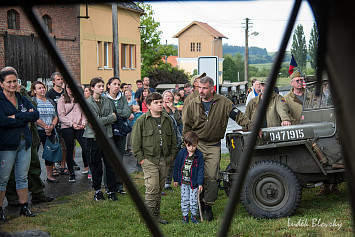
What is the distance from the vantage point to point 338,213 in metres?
6.45

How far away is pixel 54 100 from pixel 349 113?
8.69m

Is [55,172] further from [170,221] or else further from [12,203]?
[170,221]

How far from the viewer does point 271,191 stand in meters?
6.36

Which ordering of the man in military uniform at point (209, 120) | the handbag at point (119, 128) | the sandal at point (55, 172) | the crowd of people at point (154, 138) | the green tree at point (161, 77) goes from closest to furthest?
the crowd of people at point (154, 138), the man in military uniform at point (209, 120), the handbag at point (119, 128), the sandal at point (55, 172), the green tree at point (161, 77)

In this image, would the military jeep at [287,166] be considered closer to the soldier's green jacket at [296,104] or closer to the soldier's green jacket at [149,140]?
the soldier's green jacket at [296,104]

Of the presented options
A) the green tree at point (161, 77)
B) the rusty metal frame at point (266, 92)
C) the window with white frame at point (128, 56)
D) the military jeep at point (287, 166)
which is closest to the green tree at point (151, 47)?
the green tree at point (161, 77)

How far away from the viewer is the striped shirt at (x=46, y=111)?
8.55 m

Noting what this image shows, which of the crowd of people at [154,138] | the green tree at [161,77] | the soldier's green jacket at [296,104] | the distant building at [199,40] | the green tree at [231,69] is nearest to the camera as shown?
the crowd of people at [154,138]

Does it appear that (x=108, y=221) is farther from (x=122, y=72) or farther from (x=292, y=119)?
(x=122, y=72)

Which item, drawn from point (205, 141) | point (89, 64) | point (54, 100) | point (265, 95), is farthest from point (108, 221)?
point (89, 64)

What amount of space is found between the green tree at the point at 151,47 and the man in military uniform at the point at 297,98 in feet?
109

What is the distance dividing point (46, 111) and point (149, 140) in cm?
284

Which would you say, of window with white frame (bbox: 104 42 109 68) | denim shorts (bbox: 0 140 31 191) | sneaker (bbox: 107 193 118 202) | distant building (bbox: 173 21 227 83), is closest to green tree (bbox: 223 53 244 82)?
distant building (bbox: 173 21 227 83)

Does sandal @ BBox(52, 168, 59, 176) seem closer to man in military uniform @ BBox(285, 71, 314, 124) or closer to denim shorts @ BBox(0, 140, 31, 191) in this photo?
denim shorts @ BBox(0, 140, 31, 191)
